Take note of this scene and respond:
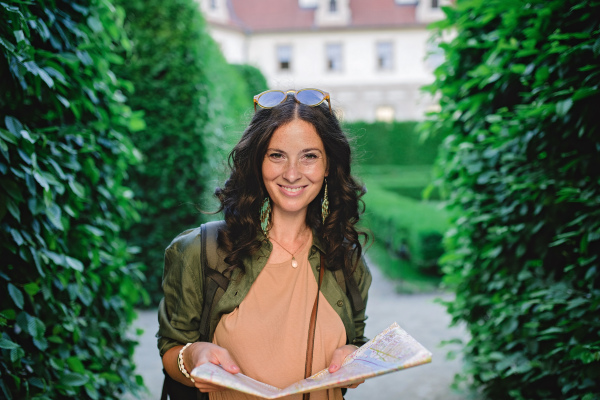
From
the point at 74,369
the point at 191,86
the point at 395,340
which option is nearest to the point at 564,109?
the point at 395,340

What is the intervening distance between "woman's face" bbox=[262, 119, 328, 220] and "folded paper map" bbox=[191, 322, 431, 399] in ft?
1.92

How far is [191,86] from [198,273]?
5.23 metres

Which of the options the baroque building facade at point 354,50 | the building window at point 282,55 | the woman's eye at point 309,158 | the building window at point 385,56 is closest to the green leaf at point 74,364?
the woman's eye at point 309,158

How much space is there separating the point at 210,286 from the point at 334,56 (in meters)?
33.2

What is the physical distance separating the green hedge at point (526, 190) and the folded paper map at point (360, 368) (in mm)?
1078

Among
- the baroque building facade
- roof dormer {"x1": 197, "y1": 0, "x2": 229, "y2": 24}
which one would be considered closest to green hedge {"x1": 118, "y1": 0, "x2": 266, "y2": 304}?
roof dormer {"x1": 197, "y1": 0, "x2": 229, "y2": 24}

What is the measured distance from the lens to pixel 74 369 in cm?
233

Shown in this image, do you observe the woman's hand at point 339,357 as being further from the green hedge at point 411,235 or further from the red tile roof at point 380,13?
the red tile roof at point 380,13

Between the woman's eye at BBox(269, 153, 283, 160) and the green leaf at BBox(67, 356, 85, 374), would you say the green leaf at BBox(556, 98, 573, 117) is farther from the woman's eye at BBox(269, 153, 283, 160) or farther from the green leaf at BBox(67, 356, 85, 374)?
the green leaf at BBox(67, 356, 85, 374)

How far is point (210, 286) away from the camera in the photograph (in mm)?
1853

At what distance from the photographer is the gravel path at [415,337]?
14.3 feet

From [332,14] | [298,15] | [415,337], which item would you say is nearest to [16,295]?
[415,337]

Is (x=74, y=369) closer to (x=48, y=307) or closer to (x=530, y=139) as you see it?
(x=48, y=307)

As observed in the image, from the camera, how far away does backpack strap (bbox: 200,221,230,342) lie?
1.85m
